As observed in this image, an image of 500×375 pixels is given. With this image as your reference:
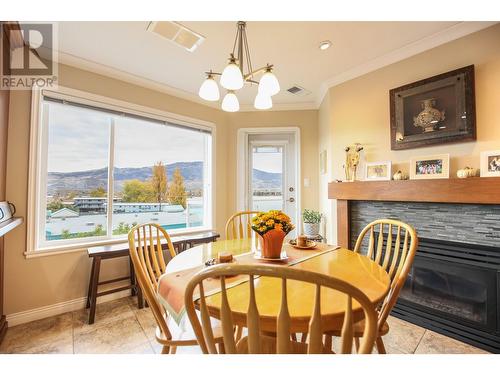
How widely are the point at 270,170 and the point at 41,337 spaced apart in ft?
9.91

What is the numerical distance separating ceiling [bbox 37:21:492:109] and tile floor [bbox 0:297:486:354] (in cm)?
245

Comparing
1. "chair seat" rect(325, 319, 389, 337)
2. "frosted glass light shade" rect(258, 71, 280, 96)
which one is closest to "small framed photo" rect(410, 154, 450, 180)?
"chair seat" rect(325, 319, 389, 337)

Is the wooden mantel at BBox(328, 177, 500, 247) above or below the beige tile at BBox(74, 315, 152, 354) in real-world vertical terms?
above

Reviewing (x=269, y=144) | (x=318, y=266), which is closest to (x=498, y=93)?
(x=318, y=266)

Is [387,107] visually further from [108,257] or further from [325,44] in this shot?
[108,257]

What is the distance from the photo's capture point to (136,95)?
2705 millimetres

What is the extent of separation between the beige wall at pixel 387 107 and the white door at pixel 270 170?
0.53 meters

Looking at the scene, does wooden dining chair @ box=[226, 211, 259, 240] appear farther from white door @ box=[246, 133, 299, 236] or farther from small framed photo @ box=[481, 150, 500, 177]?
small framed photo @ box=[481, 150, 500, 177]

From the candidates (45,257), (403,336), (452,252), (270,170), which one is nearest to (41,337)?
(45,257)

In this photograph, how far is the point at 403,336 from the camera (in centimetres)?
186

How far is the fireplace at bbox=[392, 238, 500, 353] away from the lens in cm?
168

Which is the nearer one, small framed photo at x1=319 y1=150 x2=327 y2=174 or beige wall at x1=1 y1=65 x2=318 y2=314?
beige wall at x1=1 y1=65 x2=318 y2=314
